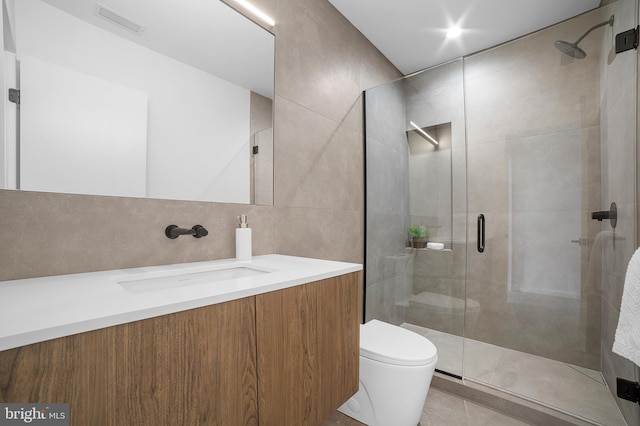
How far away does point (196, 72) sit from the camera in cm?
128

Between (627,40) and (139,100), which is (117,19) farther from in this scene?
(627,40)

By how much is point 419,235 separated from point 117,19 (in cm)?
201

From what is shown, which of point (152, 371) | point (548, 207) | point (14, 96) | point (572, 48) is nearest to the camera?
point (152, 371)

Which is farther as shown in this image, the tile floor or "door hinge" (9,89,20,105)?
the tile floor

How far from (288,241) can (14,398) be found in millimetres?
1212

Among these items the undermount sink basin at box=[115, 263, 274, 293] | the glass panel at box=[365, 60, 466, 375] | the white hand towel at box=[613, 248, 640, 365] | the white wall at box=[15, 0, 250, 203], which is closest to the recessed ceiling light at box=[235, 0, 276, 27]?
the white wall at box=[15, 0, 250, 203]

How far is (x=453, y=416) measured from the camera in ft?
5.24

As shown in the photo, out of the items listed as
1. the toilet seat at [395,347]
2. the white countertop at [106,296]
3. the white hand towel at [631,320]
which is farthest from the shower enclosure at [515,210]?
the white countertop at [106,296]

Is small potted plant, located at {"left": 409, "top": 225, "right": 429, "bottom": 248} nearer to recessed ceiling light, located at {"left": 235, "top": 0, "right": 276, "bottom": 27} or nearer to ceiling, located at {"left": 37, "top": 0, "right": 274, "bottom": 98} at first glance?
ceiling, located at {"left": 37, "top": 0, "right": 274, "bottom": 98}

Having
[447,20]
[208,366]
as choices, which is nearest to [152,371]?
[208,366]

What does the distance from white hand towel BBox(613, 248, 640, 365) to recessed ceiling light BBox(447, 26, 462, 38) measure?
1.87 meters

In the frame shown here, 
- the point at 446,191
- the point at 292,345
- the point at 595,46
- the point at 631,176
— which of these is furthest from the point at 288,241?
the point at 595,46

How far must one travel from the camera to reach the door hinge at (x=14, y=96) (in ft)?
2.81

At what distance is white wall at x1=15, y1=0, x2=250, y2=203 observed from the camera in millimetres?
924
